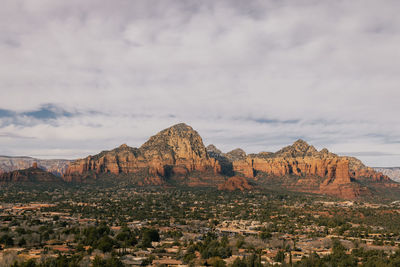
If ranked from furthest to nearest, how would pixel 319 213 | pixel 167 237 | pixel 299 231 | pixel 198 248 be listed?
pixel 319 213 → pixel 299 231 → pixel 167 237 → pixel 198 248

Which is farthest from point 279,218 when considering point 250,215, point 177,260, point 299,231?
point 177,260

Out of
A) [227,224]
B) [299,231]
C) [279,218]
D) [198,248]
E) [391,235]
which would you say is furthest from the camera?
[279,218]

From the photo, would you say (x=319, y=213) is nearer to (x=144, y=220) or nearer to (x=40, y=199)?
(x=144, y=220)

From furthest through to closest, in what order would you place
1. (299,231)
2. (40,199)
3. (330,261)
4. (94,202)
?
(40,199) → (94,202) → (299,231) → (330,261)

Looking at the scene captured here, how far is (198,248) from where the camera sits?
6450 centimetres

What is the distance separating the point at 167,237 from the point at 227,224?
30.7 m

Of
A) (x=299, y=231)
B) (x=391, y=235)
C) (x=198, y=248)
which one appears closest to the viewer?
(x=198, y=248)

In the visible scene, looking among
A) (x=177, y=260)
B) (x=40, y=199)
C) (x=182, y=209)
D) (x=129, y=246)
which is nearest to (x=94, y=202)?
(x=40, y=199)

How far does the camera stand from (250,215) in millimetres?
125062

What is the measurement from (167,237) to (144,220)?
102 ft

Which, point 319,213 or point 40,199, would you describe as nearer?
point 319,213

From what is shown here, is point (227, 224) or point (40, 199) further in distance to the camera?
point (40, 199)

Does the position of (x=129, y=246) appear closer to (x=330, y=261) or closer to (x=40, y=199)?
(x=330, y=261)

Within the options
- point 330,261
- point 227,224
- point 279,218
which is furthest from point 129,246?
point 279,218
